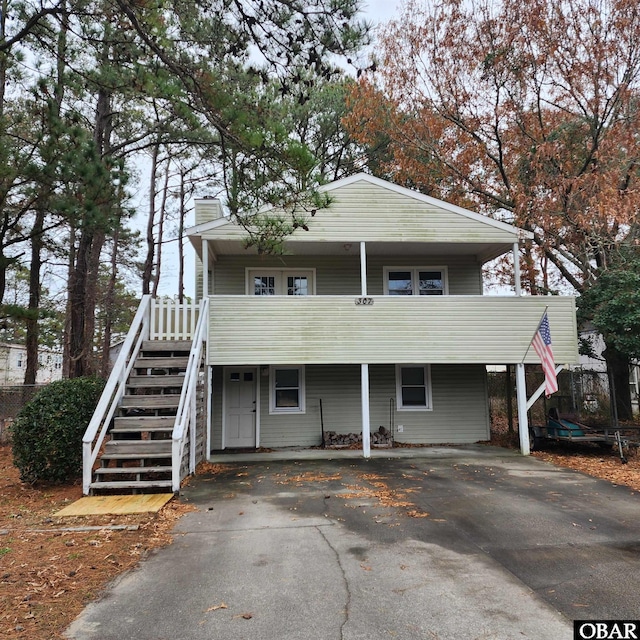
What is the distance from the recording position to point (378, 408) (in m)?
11.7

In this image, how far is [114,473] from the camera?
6.84m

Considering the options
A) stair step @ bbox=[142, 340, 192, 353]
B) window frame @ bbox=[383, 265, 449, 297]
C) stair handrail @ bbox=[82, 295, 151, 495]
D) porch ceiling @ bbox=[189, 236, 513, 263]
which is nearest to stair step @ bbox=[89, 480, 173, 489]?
stair handrail @ bbox=[82, 295, 151, 495]

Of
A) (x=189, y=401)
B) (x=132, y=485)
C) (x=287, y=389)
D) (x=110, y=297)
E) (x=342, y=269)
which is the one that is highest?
(x=110, y=297)

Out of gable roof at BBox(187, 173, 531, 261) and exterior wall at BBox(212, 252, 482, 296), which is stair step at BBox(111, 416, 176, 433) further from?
exterior wall at BBox(212, 252, 482, 296)

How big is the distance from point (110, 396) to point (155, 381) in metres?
1.15

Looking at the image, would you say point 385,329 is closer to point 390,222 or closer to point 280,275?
point 390,222

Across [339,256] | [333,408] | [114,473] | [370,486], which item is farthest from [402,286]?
[114,473]

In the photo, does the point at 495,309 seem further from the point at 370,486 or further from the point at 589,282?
the point at 370,486

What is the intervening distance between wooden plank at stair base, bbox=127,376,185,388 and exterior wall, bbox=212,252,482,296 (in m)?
3.59

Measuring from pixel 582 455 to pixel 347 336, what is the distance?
558 centimetres

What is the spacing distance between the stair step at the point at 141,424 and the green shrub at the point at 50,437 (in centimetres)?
49

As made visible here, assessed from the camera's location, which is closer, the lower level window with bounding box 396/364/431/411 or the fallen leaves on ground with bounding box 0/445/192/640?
the fallen leaves on ground with bounding box 0/445/192/640

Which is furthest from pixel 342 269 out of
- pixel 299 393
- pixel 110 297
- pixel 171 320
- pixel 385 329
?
pixel 110 297

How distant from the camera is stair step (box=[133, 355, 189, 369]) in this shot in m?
8.65
